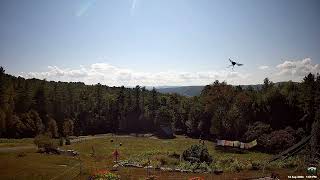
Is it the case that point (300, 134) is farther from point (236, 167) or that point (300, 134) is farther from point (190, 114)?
point (190, 114)

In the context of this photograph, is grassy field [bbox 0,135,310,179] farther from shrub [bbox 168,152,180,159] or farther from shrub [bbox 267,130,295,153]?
shrub [bbox 267,130,295,153]

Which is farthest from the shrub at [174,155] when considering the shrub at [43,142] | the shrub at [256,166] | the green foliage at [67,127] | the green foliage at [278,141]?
the green foliage at [67,127]

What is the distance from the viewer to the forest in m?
85.4

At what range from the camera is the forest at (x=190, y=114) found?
85.4 meters

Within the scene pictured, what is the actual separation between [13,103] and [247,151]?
208 feet

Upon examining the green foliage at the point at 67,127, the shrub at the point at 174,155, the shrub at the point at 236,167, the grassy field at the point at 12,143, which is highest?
the green foliage at the point at 67,127

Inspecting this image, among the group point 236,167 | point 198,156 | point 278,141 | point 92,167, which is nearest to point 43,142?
point 92,167

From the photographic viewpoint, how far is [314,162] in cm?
5631

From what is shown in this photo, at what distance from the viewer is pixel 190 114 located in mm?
116562

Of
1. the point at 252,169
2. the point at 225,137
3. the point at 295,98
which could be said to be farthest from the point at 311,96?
the point at 252,169

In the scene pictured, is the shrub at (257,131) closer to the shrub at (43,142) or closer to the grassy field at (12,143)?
the shrub at (43,142)

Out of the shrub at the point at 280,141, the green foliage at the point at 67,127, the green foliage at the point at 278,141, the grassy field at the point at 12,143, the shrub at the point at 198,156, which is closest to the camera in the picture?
the shrub at the point at 198,156

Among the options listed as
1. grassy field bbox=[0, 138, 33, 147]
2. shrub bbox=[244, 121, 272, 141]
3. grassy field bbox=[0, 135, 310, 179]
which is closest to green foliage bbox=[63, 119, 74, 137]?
grassy field bbox=[0, 138, 33, 147]

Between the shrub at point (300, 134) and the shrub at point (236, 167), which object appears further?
the shrub at point (300, 134)
